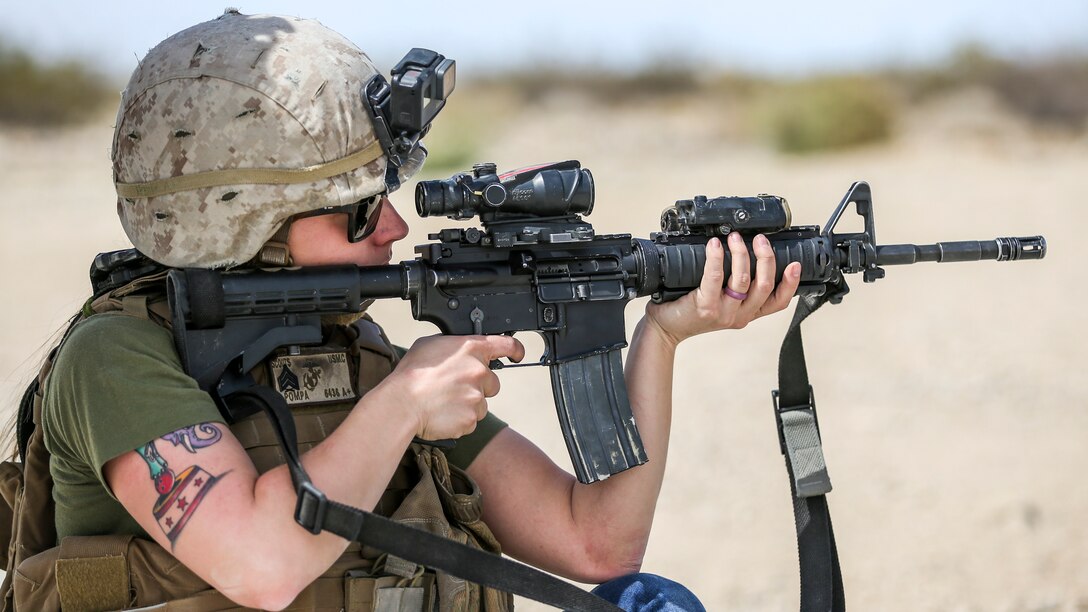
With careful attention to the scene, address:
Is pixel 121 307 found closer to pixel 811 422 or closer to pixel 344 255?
pixel 344 255

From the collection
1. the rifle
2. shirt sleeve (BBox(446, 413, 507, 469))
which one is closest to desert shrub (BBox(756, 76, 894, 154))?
the rifle

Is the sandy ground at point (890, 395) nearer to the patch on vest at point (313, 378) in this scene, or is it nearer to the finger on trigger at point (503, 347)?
the patch on vest at point (313, 378)

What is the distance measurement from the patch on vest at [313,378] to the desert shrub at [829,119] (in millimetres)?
19048

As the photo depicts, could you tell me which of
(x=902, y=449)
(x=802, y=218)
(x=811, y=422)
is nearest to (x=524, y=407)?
(x=902, y=449)

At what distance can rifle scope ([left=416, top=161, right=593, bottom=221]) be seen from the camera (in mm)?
2857

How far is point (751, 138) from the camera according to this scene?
23.0 meters

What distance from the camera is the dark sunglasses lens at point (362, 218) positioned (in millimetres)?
2703

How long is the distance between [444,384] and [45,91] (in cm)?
2257

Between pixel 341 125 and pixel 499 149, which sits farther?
pixel 499 149

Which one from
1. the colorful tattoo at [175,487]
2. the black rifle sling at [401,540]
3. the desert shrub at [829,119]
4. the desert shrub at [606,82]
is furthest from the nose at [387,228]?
the desert shrub at [606,82]

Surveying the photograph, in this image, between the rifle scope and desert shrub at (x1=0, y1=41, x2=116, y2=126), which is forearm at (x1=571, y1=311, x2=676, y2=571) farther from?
desert shrub at (x1=0, y1=41, x2=116, y2=126)

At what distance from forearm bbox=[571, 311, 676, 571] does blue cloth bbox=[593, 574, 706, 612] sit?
4.7 inches

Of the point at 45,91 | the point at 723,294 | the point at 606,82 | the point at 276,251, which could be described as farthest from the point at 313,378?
the point at 606,82

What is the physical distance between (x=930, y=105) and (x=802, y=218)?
13.0 metres
